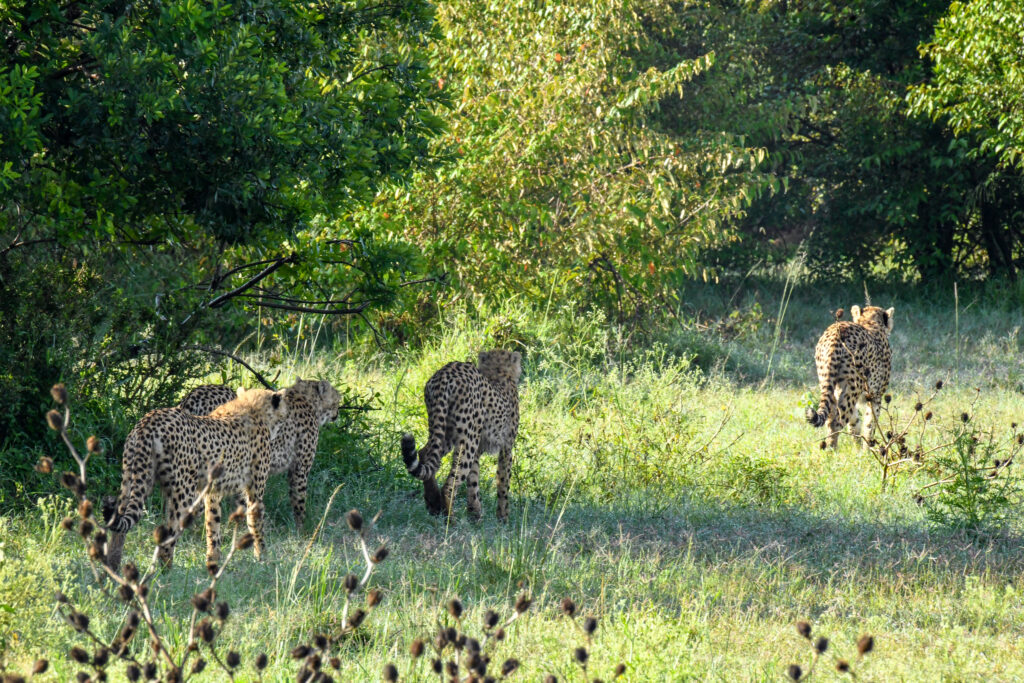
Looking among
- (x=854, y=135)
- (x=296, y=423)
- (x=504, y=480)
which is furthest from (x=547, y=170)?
(x=854, y=135)

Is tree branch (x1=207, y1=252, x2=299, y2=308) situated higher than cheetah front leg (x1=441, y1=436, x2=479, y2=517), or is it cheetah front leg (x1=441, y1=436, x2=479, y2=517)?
tree branch (x1=207, y1=252, x2=299, y2=308)

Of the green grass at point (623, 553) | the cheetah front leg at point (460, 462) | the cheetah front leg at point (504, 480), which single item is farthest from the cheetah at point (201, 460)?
the cheetah front leg at point (504, 480)

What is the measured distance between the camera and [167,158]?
17.7 feet

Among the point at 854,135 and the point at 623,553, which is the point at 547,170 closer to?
the point at 623,553

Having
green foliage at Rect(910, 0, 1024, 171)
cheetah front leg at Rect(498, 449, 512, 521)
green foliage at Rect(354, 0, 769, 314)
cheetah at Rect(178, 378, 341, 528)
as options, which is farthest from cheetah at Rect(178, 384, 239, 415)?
green foliage at Rect(910, 0, 1024, 171)

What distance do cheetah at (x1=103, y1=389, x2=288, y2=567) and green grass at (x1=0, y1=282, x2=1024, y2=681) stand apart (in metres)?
0.26

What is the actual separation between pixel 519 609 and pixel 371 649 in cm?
202

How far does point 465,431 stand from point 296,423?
2.99ft

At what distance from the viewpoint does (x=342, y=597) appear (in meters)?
4.75

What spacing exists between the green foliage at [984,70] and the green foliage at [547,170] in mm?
3225

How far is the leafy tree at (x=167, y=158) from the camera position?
5094 millimetres

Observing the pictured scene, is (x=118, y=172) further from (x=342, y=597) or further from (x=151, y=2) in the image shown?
(x=342, y=597)

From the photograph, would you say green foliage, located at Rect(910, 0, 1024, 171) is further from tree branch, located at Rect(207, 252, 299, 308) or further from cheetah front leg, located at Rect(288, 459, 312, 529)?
cheetah front leg, located at Rect(288, 459, 312, 529)

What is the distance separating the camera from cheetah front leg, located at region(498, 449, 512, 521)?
6.52m
